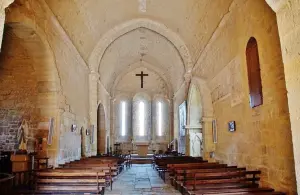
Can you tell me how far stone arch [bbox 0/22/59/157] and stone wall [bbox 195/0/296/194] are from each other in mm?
4846

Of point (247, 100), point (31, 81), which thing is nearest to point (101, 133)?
point (31, 81)

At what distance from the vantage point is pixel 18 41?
25.5ft

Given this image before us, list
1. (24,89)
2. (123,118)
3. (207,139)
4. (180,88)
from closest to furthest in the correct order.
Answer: (24,89) < (207,139) < (180,88) < (123,118)

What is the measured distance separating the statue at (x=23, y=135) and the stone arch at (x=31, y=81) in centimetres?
14

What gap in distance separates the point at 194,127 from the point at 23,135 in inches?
295

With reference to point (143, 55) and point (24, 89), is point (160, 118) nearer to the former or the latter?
point (143, 55)

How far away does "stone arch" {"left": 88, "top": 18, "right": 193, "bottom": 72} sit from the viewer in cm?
1268

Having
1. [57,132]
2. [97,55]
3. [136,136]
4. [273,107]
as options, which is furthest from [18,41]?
[136,136]

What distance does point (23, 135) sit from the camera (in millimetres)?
8227

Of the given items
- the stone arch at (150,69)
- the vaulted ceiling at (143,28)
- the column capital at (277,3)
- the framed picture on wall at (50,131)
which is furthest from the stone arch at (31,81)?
the stone arch at (150,69)

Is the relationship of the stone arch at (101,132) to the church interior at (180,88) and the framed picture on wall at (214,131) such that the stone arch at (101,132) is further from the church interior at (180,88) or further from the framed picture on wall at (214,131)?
the framed picture on wall at (214,131)

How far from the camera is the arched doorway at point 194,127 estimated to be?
1316cm

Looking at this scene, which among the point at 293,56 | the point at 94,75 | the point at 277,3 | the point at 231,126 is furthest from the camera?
the point at 94,75

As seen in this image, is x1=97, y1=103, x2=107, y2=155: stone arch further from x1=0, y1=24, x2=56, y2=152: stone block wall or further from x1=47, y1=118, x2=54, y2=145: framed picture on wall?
x1=47, y1=118, x2=54, y2=145: framed picture on wall
